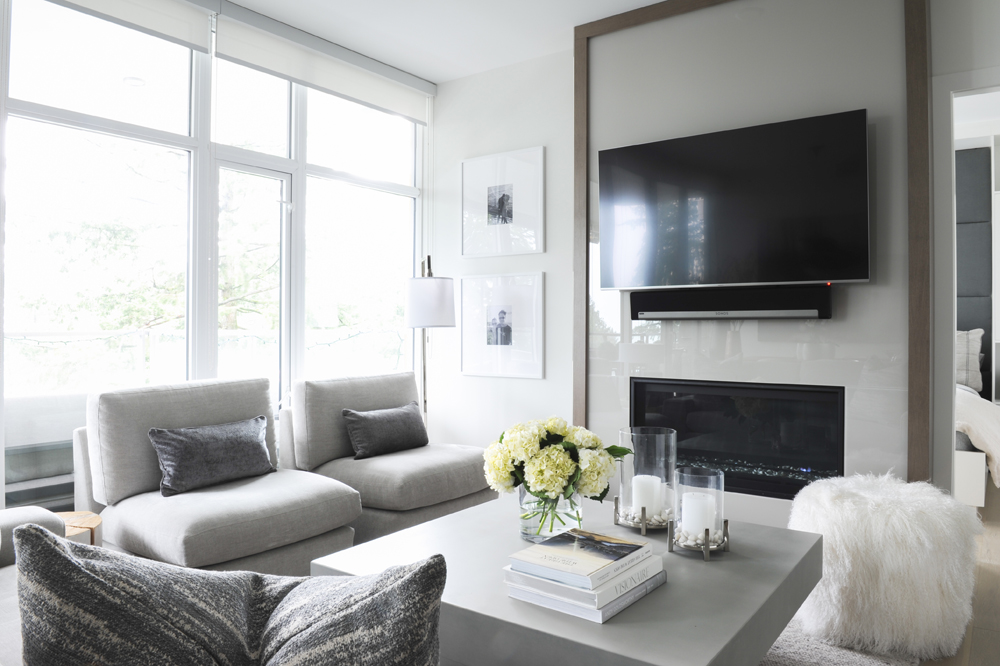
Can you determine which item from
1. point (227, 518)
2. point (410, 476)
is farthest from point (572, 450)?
point (410, 476)

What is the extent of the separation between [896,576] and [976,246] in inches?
150

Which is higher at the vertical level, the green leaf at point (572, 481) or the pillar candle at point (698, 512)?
the green leaf at point (572, 481)

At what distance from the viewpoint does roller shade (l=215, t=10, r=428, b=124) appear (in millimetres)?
3662

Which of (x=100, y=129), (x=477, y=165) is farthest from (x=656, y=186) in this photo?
(x=100, y=129)

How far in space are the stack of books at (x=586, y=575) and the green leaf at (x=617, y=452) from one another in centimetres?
32

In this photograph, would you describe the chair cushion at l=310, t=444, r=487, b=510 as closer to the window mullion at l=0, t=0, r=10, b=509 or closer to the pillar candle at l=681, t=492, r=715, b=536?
the window mullion at l=0, t=0, r=10, b=509

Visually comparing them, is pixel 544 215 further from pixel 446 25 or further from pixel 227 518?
pixel 227 518

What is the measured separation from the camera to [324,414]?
3529mm

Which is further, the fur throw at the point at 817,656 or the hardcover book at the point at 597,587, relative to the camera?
the fur throw at the point at 817,656

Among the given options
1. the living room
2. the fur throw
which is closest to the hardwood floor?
the living room

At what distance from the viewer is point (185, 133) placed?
139 inches

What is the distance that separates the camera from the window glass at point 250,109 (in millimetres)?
3672

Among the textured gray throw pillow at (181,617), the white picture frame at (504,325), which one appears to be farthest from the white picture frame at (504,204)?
the textured gray throw pillow at (181,617)

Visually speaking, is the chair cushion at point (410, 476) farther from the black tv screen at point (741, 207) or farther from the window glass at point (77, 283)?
the black tv screen at point (741, 207)
